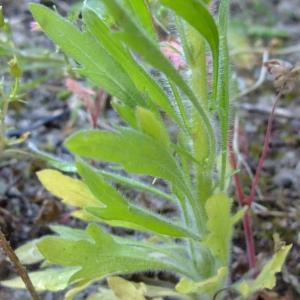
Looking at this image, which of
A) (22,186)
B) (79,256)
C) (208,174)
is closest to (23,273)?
(79,256)

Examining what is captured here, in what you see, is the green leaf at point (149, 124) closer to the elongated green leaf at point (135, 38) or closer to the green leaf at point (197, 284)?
the elongated green leaf at point (135, 38)

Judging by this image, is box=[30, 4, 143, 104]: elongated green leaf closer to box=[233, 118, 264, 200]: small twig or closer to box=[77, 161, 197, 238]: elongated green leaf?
box=[77, 161, 197, 238]: elongated green leaf

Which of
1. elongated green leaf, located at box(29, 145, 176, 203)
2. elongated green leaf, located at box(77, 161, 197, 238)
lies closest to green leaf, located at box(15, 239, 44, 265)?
elongated green leaf, located at box(29, 145, 176, 203)

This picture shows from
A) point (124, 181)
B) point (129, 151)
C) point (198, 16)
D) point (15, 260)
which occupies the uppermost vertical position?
point (198, 16)

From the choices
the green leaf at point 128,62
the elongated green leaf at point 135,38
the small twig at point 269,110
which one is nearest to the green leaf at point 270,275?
the green leaf at point 128,62

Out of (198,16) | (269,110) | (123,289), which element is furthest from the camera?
(269,110)

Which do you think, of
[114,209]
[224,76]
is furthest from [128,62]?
[114,209]

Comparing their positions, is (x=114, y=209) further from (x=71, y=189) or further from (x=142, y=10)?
(x=142, y=10)
